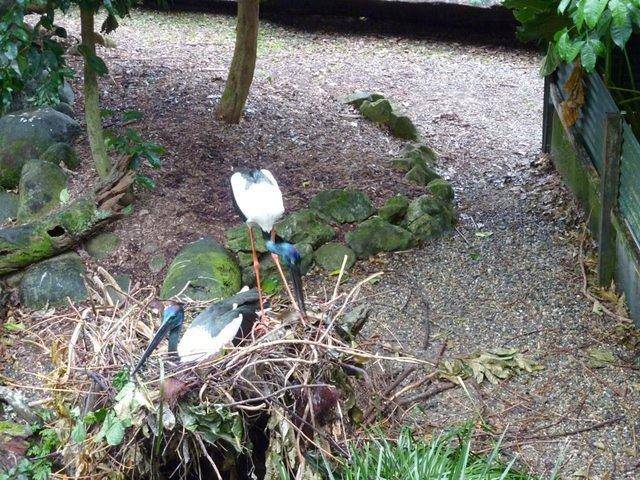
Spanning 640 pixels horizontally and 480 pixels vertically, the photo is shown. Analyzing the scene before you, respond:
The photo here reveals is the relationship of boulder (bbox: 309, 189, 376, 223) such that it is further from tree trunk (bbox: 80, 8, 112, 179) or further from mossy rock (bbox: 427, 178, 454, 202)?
tree trunk (bbox: 80, 8, 112, 179)

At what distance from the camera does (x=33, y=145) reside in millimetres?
7191

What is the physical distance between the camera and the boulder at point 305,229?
640cm

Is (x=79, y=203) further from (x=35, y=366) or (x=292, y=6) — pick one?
(x=292, y=6)

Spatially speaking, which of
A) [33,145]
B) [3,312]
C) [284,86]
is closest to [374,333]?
[3,312]

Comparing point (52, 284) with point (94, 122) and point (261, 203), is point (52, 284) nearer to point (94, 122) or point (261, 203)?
point (94, 122)

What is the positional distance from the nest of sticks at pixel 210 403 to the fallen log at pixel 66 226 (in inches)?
80.0

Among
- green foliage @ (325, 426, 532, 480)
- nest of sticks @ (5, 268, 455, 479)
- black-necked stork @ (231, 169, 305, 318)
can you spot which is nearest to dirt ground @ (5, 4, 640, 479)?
green foliage @ (325, 426, 532, 480)

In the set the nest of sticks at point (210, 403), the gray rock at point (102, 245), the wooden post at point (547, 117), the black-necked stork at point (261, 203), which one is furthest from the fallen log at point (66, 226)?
the wooden post at point (547, 117)

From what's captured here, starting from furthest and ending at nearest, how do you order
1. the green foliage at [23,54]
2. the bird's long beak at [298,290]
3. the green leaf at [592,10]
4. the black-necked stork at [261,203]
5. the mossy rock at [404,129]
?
the mossy rock at [404,129] → the green foliage at [23,54] → the black-necked stork at [261,203] → the bird's long beak at [298,290] → the green leaf at [592,10]

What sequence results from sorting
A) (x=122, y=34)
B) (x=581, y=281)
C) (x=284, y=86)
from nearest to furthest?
(x=581, y=281) → (x=284, y=86) → (x=122, y=34)

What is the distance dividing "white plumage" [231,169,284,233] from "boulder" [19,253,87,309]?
5.14 feet

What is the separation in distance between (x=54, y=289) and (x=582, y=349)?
3.26 m

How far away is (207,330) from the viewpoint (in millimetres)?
4090

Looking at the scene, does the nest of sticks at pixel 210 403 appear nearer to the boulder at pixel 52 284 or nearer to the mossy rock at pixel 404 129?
the boulder at pixel 52 284
